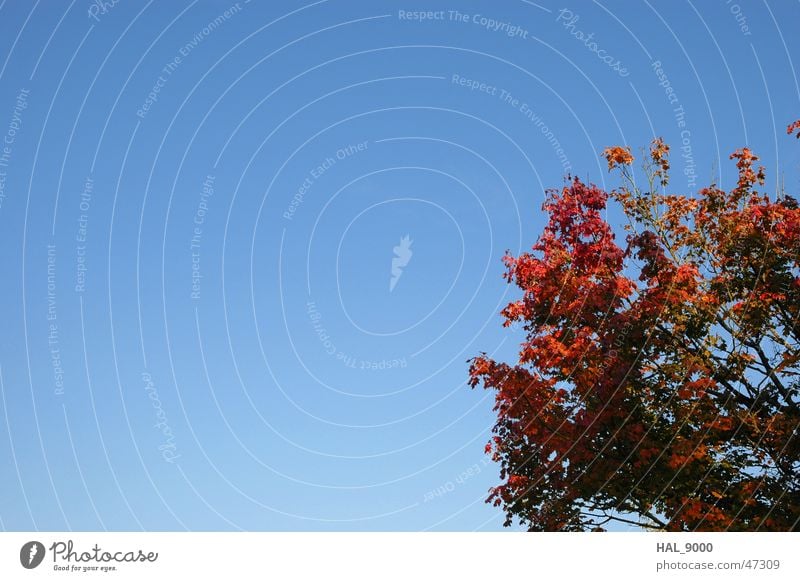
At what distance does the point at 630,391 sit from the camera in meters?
21.1

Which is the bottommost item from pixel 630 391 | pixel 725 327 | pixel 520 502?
pixel 520 502

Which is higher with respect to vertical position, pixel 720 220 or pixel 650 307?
pixel 720 220

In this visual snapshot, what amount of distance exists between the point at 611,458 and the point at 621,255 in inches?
210

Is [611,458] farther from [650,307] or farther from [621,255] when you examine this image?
[621,255]
